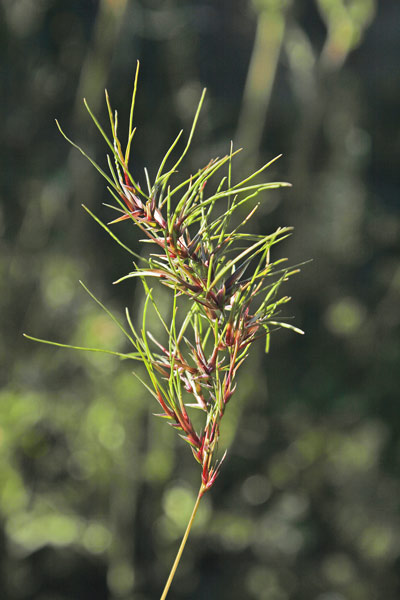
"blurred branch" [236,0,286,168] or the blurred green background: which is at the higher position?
"blurred branch" [236,0,286,168]

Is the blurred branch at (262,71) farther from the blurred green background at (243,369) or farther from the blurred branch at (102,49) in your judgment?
the blurred branch at (102,49)

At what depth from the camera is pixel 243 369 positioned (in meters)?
0.90

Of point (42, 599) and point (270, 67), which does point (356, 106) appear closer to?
point (270, 67)

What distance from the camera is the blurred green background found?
2.98 feet

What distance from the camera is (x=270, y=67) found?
2.73 feet

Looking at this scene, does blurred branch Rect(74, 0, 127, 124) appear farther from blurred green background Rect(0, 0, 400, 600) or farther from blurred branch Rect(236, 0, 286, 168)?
blurred branch Rect(236, 0, 286, 168)

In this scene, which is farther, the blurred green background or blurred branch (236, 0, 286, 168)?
the blurred green background

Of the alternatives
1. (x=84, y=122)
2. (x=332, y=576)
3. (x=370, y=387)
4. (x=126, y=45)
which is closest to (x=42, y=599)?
(x=332, y=576)

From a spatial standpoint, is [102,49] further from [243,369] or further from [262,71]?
[243,369]

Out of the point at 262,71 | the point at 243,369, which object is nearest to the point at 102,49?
the point at 262,71

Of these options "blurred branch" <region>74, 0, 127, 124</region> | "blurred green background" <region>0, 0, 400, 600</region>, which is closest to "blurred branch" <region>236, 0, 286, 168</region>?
"blurred green background" <region>0, 0, 400, 600</region>

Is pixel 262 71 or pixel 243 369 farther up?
pixel 262 71

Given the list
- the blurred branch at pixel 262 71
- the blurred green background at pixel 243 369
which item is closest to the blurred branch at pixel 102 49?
the blurred green background at pixel 243 369

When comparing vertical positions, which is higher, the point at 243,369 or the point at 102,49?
Result: the point at 102,49
